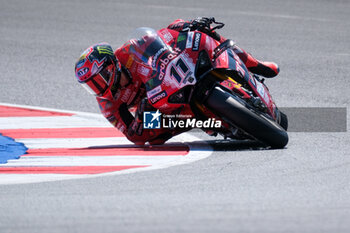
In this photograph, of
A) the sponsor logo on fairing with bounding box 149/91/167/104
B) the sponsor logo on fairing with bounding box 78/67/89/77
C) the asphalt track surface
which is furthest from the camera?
the sponsor logo on fairing with bounding box 78/67/89/77

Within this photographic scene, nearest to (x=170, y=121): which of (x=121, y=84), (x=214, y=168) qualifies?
(x=121, y=84)

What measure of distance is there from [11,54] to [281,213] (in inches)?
333

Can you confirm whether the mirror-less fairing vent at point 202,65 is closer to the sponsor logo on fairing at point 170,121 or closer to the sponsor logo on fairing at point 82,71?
the sponsor logo on fairing at point 170,121

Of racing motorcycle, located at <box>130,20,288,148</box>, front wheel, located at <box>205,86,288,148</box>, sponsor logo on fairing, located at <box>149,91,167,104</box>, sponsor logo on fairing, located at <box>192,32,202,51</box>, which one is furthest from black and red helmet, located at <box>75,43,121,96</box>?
front wheel, located at <box>205,86,288,148</box>

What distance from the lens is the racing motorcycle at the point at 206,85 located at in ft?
23.2

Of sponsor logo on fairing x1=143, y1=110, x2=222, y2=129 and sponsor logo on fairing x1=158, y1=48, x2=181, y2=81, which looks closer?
sponsor logo on fairing x1=158, y1=48, x2=181, y2=81

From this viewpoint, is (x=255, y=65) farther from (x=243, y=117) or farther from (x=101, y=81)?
(x=101, y=81)

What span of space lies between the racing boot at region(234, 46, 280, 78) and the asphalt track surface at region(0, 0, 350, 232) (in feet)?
2.35

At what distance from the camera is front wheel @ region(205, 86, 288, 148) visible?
23.0 ft

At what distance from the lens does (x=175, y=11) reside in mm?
15953

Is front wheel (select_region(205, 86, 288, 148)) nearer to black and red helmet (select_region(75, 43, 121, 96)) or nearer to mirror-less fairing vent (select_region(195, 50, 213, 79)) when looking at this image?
mirror-less fairing vent (select_region(195, 50, 213, 79))

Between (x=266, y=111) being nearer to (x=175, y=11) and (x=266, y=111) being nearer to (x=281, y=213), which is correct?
(x=281, y=213)

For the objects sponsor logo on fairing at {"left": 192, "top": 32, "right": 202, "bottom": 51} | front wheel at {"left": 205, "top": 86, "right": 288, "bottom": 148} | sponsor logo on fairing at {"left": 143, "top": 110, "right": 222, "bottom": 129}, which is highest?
sponsor logo on fairing at {"left": 192, "top": 32, "right": 202, "bottom": 51}

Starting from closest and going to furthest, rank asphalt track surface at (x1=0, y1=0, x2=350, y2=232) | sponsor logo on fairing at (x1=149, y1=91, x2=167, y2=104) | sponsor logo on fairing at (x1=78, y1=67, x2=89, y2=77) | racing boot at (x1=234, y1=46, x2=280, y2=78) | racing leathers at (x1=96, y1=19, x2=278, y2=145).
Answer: asphalt track surface at (x1=0, y1=0, x2=350, y2=232), sponsor logo on fairing at (x1=149, y1=91, x2=167, y2=104), sponsor logo on fairing at (x1=78, y1=67, x2=89, y2=77), racing leathers at (x1=96, y1=19, x2=278, y2=145), racing boot at (x1=234, y1=46, x2=280, y2=78)
